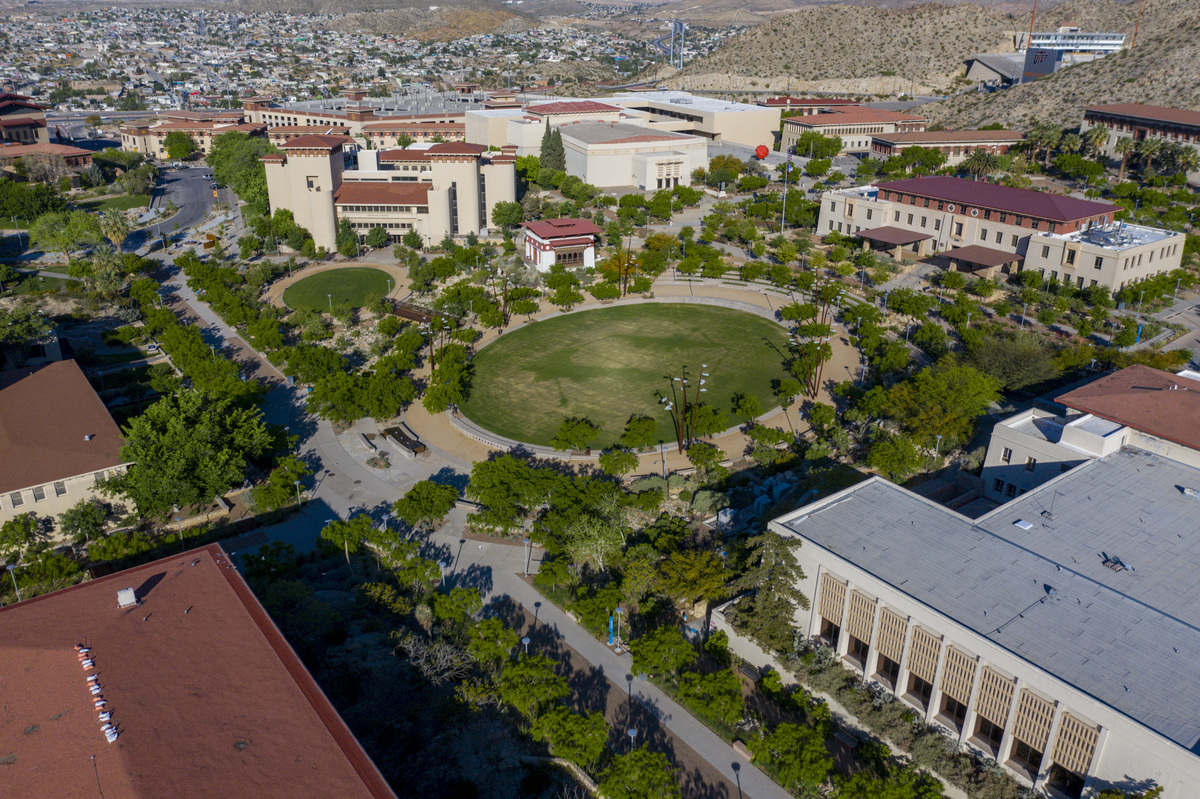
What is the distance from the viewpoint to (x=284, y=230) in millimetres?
83000

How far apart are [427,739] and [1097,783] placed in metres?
19.9

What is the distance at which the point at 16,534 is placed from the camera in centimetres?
3609

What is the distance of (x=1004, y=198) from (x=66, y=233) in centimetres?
8906

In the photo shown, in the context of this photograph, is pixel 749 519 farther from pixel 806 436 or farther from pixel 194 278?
pixel 194 278

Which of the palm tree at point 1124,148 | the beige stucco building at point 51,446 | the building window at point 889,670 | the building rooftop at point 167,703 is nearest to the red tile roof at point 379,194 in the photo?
the beige stucco building at point 51,446

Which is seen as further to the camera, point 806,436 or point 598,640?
point 806,436

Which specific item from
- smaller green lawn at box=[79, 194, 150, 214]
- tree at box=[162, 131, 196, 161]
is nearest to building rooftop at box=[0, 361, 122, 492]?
smaller green lawn at box=[79, 194, 150, 214]

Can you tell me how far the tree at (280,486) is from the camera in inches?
1550

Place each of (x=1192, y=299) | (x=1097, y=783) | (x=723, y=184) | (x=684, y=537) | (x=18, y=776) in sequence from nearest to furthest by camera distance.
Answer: (x=18, y=776)
(x=1097, y=783)
(x=684, y=537)
(x=1192, y=299)
(x=723, y=184)

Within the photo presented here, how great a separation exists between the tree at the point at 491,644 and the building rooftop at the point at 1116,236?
5888 cm

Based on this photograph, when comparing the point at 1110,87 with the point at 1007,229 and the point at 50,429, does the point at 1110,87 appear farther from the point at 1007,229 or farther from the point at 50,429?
the point at 50,429

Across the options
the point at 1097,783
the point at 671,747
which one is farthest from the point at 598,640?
the point at 1097,783

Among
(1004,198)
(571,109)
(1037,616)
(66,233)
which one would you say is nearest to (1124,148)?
(1004,198)

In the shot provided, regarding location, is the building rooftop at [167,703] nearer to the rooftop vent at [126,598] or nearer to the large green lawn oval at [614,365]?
the rooftop vent at [126,598]
